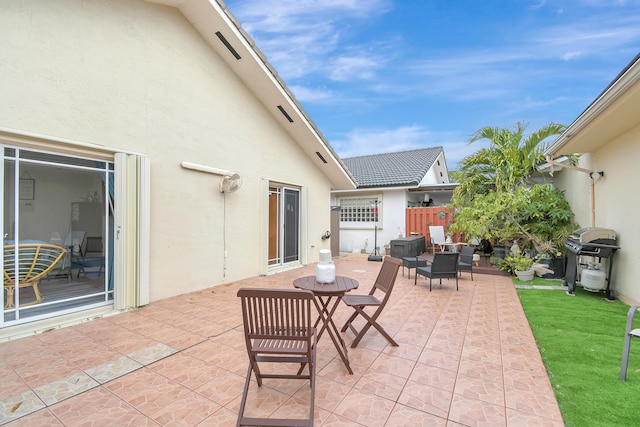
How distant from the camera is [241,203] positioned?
876 centimetres

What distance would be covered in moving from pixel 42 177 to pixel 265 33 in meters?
10.8

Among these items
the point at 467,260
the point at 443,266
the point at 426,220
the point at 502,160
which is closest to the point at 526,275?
the point at 467,260

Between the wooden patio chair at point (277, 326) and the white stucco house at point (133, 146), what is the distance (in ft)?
13.9

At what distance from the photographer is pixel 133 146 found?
19.7ft

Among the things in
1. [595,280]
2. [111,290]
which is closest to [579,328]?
[595,280]

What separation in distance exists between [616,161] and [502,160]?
12.1 ft

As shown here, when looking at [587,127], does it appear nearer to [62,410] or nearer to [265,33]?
[62,410]

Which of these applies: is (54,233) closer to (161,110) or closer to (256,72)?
(161,110)

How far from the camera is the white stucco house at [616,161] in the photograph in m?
5.32

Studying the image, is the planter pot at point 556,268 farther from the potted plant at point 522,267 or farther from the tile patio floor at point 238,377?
the tile patio floor at point 238,377

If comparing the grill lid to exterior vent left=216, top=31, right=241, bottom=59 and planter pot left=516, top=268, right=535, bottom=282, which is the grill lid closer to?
planter pot left=516, top=268, right=535, bottom=282

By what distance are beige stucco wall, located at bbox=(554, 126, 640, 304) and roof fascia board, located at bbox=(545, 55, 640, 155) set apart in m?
1.17

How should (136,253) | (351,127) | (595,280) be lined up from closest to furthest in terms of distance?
(136,253), (595,280), (351,127)

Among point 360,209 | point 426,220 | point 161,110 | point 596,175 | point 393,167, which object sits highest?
point 393,167
